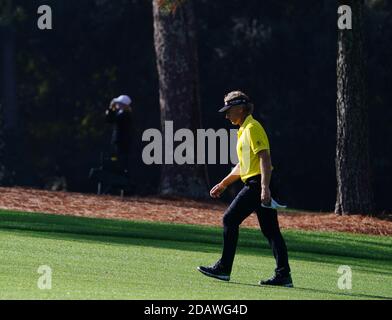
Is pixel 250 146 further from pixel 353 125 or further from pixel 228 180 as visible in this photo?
pixel 353 125

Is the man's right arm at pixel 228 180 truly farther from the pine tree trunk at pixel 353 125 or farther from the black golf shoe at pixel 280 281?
the pine tree trunk at pixel 353 125

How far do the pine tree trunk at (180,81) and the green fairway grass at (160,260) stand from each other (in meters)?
7.29

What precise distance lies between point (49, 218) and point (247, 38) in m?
20.4

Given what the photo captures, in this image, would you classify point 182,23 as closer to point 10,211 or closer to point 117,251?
point 10,211

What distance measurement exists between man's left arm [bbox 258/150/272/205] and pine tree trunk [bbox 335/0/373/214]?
36.2ft

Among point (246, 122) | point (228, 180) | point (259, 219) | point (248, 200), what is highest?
point (246, 122)

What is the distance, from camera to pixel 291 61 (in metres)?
40.2

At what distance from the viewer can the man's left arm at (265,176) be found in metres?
13.0

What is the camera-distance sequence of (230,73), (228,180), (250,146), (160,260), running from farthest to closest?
(230,73) → (160,260) → (228,180) → (250,146)

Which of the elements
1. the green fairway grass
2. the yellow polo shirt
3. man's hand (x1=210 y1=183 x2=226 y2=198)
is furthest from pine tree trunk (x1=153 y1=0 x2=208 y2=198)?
the yellow polo shirt

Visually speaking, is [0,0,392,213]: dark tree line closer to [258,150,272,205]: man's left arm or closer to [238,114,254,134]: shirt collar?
[238,114,254,134]: shirt collar

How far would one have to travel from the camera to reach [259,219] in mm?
13461

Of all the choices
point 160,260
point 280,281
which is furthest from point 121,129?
point 280,281

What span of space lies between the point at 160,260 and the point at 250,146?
9.20 ft
